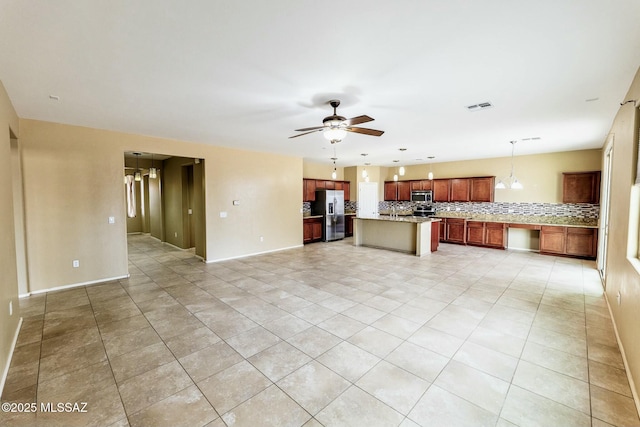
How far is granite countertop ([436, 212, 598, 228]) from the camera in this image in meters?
6.49

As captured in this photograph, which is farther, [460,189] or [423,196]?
[423,196]

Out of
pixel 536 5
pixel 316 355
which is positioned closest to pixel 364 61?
pixel 536 5

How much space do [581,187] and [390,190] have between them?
5.10 m

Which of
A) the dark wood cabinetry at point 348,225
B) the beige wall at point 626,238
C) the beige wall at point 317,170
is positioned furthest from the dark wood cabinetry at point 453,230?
the beige wall at point 626,238

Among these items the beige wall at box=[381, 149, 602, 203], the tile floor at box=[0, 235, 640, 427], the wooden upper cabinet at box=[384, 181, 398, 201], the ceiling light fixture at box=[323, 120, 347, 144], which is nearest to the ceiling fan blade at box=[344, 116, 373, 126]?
the ceiling light fixture at box=[323, 120, 347, 144]

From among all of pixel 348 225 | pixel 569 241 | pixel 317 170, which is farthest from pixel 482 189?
pixel 317 170

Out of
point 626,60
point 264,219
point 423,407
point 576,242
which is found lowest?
point 423,407

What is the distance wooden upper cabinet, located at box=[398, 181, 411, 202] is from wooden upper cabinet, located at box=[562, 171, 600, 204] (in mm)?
4111

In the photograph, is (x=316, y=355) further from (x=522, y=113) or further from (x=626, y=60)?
(x=522, y=113)

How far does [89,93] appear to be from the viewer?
3.05 meters

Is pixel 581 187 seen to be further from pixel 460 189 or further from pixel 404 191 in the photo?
pixel 404 191

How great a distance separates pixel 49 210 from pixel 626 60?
723 centimetres

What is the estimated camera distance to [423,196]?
351 inches

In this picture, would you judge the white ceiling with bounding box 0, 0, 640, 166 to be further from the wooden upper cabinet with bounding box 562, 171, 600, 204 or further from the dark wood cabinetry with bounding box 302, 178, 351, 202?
the dark wood cabinetry with bounding box 302, 178, 351, 202
